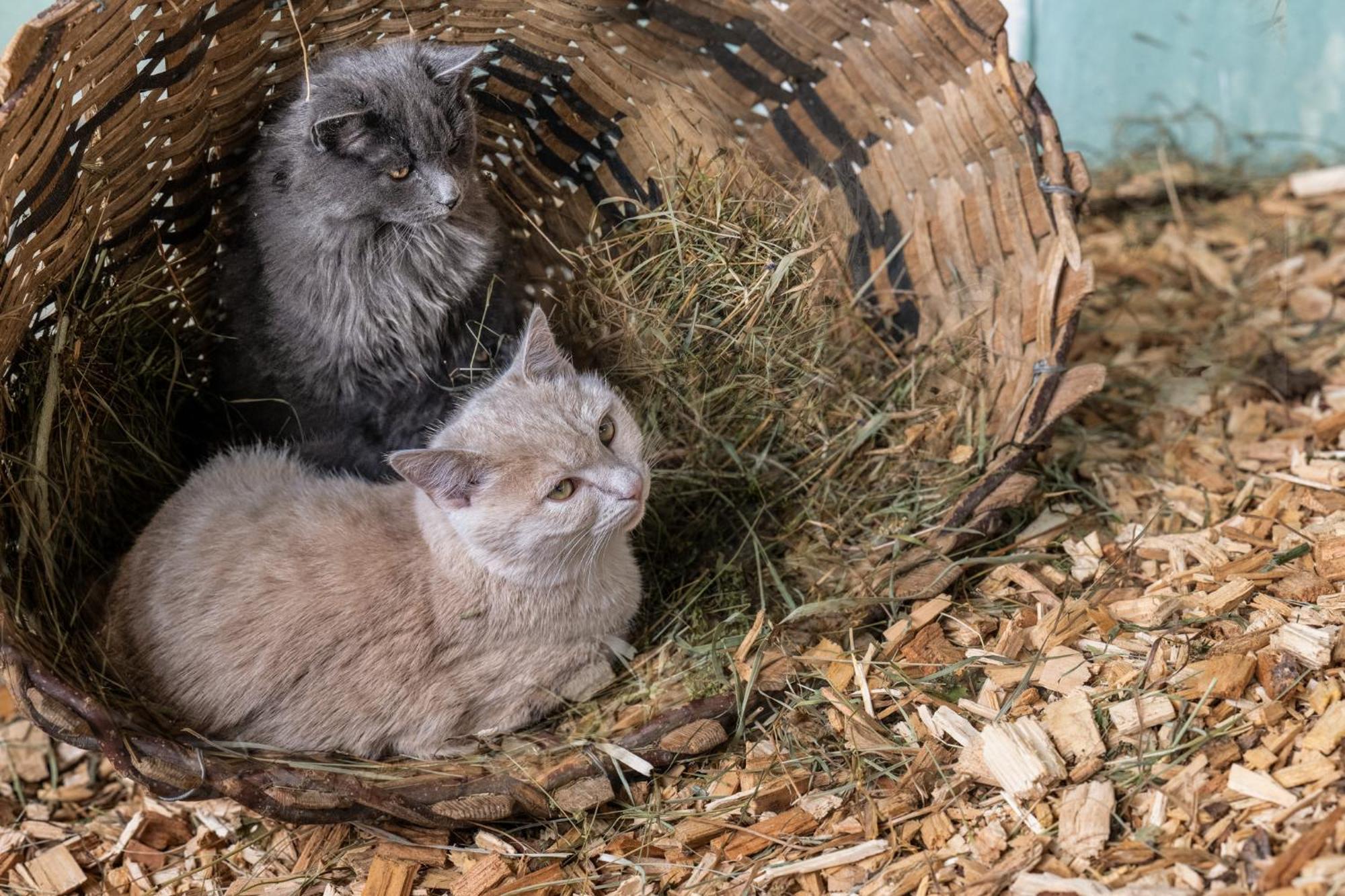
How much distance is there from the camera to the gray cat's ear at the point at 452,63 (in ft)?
8.25

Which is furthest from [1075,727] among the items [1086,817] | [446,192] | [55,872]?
[55,872]

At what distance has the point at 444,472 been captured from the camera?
217cm

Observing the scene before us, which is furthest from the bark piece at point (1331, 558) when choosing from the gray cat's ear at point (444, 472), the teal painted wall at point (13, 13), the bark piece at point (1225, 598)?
the teal painted wall at point (13, 13)

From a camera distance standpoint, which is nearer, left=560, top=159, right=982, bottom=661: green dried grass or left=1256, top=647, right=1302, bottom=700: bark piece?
left=1256, top=647, right=1302, bottom=700: bark piece

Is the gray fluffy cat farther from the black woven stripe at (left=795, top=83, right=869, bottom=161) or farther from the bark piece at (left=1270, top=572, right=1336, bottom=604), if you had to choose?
the bark piece at (left=1270, top=572, right=1336, bottom=604)

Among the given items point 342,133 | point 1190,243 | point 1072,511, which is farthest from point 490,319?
point 1190,243

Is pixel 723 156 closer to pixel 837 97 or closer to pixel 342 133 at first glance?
pixel 837 97

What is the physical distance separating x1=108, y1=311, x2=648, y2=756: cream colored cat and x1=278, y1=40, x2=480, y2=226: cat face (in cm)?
45

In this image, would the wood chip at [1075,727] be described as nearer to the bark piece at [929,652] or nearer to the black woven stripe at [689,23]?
the bark piece at [929,652]

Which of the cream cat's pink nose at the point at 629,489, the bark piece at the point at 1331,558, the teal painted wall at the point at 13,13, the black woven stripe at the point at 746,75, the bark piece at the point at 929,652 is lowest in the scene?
the bark piece at the point at 929,652

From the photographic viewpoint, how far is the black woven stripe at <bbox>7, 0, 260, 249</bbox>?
2225mm

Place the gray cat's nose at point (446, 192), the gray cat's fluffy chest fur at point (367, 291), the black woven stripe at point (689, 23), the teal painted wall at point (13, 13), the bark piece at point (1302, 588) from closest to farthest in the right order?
the bark piece at point (1302, 588) → the gray cat's nose at point (446, 192) → the gray cat's fluffy chest fur at point (367, 291) → the black woven stripe at point (689, 23) → the teal painted wall at point (13, 13)

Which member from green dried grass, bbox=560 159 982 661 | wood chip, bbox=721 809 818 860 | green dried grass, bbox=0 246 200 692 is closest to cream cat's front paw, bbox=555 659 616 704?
green dried grass, bbox=560 159 982 661

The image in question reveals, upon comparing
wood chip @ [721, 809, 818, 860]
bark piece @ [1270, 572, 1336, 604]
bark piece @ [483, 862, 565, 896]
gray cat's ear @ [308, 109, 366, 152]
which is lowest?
bark piece @ [483, 862, 565, 896]
